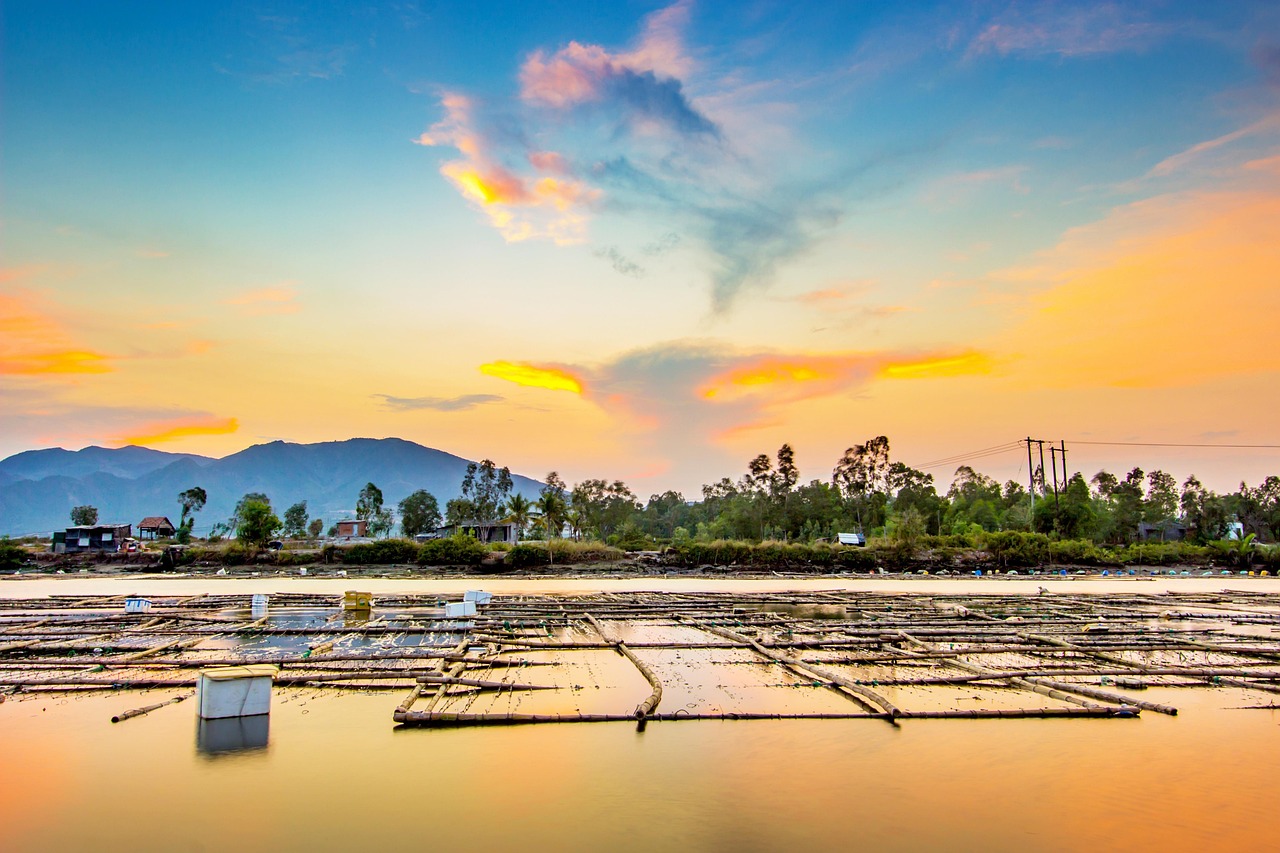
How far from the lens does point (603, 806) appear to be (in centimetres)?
578

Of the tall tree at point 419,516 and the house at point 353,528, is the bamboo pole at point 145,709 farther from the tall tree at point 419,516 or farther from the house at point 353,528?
the tall tree at point 419,516

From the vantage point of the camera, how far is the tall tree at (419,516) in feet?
209

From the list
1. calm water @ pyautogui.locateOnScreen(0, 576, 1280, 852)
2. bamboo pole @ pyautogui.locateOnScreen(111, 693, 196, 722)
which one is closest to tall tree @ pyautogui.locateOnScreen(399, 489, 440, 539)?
bamboo pole @ pyautogui.locateOnScreen(111, 693, 196, 722)

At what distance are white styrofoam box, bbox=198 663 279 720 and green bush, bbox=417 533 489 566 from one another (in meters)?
29.0

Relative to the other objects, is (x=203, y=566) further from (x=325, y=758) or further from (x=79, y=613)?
(x=325, y=758)

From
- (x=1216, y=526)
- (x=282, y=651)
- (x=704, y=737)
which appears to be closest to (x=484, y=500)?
(x=1216, y=526)

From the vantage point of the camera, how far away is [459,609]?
14266mm

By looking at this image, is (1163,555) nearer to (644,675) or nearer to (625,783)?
Result: (644,675)

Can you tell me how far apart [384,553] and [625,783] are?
33.9 m

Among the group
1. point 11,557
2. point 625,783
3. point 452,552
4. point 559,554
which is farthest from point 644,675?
point 11,557

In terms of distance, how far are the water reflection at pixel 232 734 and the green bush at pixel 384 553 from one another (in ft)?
102

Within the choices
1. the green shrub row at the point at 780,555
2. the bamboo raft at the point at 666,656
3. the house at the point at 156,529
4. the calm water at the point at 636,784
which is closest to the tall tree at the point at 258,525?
the green shrub row at the point at 780,555

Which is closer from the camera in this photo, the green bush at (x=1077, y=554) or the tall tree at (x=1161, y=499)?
the green bush at (x=1077, y=554)

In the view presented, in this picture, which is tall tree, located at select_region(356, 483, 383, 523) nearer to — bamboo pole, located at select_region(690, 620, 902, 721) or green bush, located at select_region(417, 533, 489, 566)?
green bush, located at select_region(417, 533, 489, 566)
